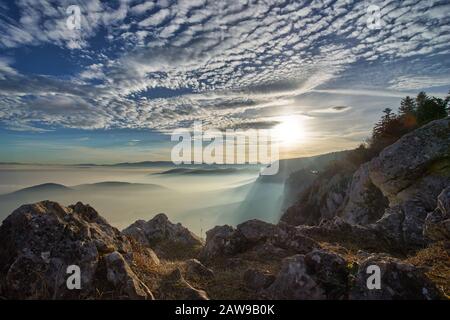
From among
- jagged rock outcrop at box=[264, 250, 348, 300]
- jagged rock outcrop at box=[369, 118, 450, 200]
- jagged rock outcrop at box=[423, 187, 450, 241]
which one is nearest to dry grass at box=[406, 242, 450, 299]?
jagged rock outcrop at box=[423, 187, 450, 241]

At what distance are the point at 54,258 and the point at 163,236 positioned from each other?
44.4 ft

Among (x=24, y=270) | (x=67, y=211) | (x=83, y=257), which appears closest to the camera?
(x=24, y=270)

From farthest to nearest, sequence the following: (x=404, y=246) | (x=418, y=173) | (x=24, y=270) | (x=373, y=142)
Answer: (x=373, y=142) → (x=418, y=173) → (x=404, y=246) → (x=24, y=270)

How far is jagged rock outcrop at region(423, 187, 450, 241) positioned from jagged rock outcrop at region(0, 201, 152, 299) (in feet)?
41.3

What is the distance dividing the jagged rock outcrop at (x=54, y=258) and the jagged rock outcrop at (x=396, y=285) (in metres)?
6.02

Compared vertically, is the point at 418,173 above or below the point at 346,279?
above

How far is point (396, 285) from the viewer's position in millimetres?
8070

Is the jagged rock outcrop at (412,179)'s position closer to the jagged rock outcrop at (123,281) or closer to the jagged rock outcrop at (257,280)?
the jagged rock outcrop at (257,280)

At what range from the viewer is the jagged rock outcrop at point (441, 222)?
12.8 meters
